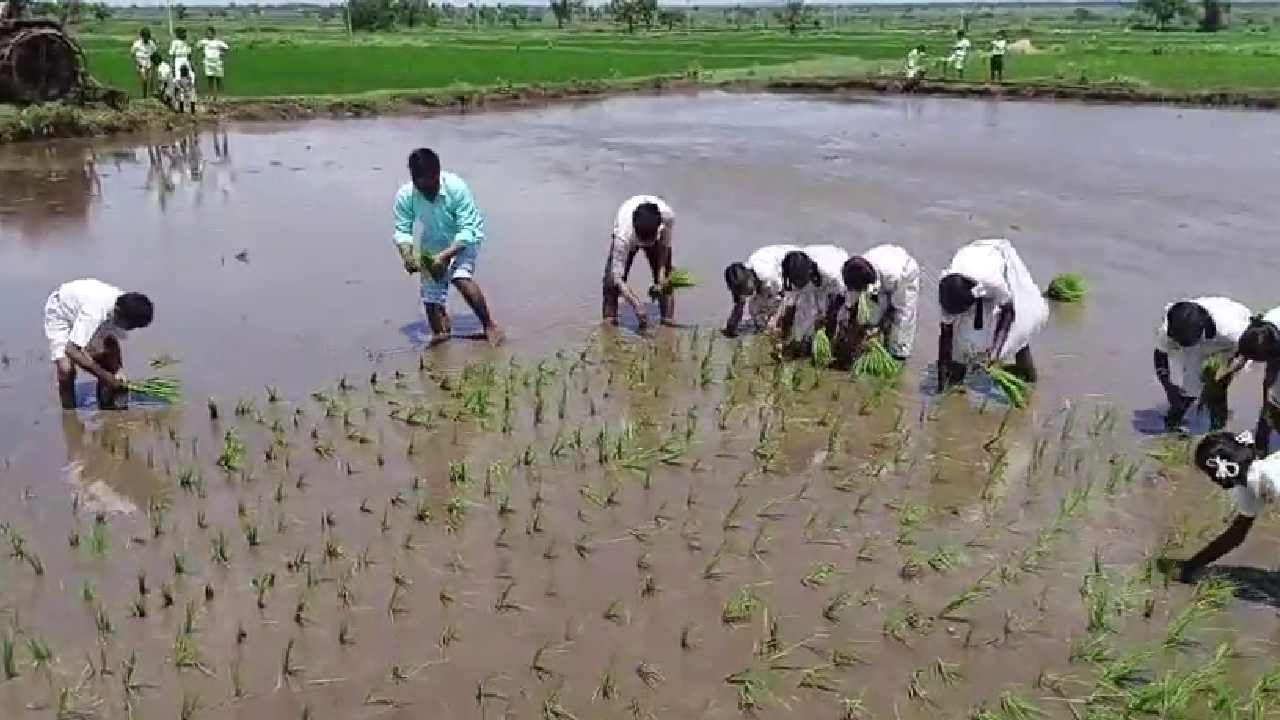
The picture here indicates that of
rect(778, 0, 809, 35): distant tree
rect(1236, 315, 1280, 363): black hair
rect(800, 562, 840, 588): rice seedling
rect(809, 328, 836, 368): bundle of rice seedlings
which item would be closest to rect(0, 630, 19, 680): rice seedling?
rect(800, 562, 840, 588): rice seedling

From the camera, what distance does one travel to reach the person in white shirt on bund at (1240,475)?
13.5 feet

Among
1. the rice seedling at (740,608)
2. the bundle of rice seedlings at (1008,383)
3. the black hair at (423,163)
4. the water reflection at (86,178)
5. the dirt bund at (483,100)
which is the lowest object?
the rice seedling at (740,608)

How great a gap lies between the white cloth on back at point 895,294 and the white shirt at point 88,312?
397 centimetres

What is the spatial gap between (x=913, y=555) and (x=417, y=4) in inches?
2756

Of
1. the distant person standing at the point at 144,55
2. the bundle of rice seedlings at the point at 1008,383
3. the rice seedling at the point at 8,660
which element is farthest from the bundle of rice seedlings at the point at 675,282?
the distant person standing at the point at 144,55

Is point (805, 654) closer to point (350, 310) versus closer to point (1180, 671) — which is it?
point (1180, 671)

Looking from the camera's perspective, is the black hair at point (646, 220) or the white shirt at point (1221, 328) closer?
the white shirt at point (1221, 328)

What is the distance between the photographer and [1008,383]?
6.20 meters

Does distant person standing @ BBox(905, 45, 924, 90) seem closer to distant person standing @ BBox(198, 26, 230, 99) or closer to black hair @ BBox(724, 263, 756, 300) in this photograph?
distant person standing @ BBox(198, 26, 230, 99)

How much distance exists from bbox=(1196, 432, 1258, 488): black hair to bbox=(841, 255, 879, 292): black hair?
2.38m

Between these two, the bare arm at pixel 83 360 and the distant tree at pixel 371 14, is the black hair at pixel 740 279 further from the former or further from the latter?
the distant tree at pixel 371 14

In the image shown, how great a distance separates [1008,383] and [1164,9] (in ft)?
226

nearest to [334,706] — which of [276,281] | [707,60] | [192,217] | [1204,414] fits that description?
[1204,414]

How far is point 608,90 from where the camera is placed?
86.6 ft
